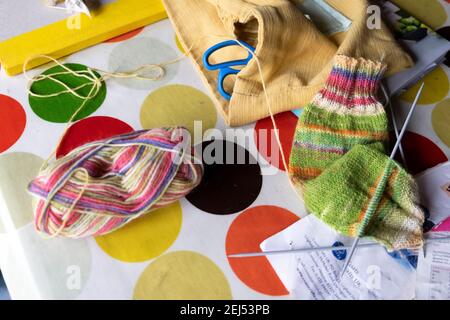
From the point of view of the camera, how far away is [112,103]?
70 centimetres

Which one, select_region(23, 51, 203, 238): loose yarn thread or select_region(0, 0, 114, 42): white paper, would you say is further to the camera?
select_region(0, 0, 114, 42): white paper

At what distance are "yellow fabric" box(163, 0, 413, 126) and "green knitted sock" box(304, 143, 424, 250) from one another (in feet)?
0.54

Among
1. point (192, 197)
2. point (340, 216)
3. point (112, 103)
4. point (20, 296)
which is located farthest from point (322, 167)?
point (20, 296)

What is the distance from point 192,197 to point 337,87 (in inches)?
11.1

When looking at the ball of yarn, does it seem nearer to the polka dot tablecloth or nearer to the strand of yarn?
the polka dot tablecloth

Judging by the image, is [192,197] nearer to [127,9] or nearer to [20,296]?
[20,296]

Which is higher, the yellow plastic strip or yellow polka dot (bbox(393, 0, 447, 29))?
the yellow plastic strip

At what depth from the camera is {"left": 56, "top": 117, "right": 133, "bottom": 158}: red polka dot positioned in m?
0.65

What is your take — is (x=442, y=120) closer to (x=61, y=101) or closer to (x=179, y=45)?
(x=179, y=45)

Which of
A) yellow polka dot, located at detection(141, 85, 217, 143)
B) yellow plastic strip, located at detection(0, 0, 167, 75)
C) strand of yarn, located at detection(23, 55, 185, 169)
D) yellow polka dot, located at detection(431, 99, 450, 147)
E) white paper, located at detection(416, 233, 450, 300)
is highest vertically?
yellow plastic strip, located at detection(0, 0, 167, 75)

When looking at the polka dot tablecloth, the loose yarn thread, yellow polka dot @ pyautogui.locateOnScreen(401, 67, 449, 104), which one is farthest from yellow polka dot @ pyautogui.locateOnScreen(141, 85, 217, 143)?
yellow polka dot @ pyautogui.locateOnScreen(401, 67, 449, 104)

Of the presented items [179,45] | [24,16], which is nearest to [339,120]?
[179,45]

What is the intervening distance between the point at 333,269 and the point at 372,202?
107 millimetres

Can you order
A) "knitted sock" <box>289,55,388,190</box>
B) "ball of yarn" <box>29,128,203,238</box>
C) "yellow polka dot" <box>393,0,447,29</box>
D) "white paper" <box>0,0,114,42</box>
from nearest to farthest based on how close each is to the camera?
"ball of yarn" <box>29,128,203,238</box>
"knitted sock" <box>289,55,388,190</box>
"white paper" <box>0,0,114,42</box>
"yellow polka dot" <box>393,0,447,29</box>
